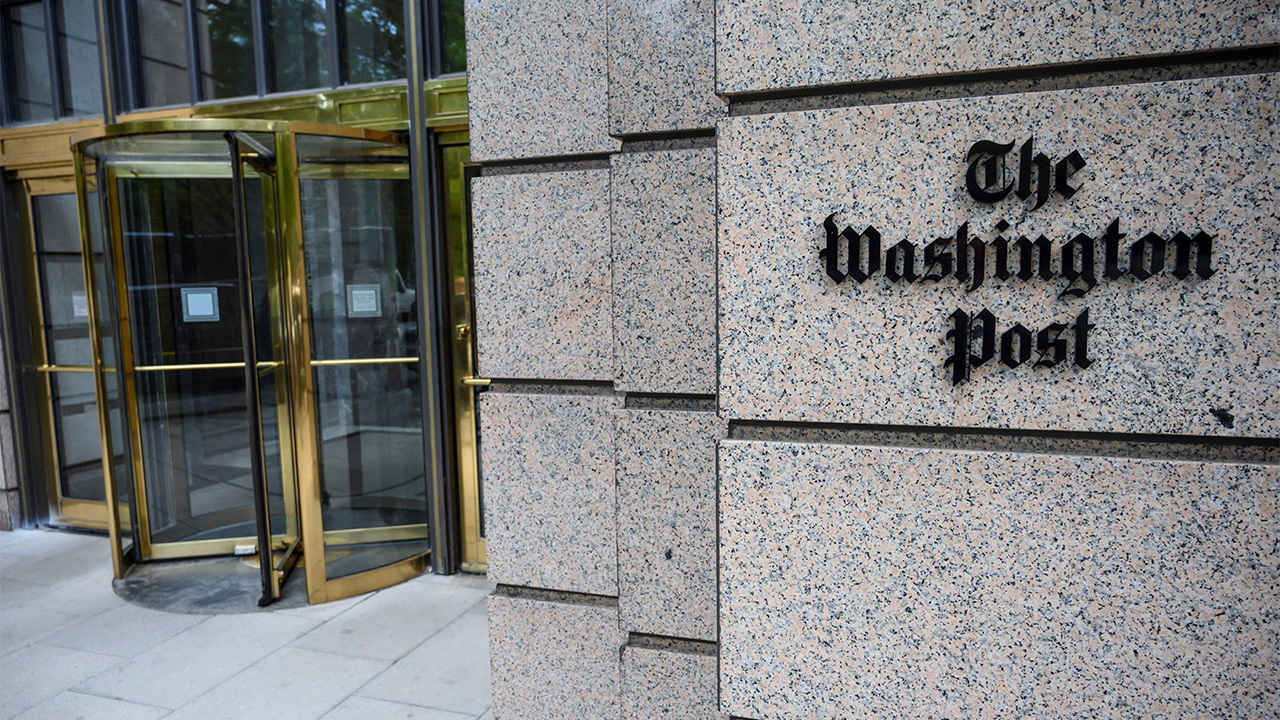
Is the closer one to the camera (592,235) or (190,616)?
(592,235)

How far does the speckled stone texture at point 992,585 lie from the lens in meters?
1.61

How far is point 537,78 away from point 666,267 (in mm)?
1030

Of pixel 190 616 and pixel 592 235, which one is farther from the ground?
pixel 592 235

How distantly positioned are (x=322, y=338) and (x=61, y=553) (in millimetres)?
3217

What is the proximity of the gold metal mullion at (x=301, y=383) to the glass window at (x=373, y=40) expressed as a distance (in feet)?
2.99

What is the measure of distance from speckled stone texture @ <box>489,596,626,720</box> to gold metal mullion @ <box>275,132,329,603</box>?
2521 millimetres

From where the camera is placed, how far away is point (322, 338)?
5430 millimetres

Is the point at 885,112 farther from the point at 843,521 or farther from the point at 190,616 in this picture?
the point at 190,616

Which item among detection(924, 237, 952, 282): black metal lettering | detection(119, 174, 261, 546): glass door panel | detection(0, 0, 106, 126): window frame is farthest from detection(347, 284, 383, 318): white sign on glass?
detection(924, 237, 952, 282): black metal lettering

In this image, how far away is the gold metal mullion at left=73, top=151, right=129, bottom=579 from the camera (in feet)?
18.2

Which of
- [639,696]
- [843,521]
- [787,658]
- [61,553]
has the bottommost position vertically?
[61,553]

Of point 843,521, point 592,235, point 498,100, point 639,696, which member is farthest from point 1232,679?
point 498,100

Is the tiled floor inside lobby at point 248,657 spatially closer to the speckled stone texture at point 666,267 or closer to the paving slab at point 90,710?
the paving slab at point 90,710

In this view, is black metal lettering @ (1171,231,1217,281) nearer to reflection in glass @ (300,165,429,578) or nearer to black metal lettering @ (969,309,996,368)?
black metal lettering @ (969,309,996,368)
